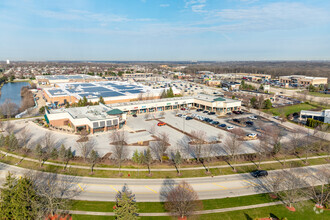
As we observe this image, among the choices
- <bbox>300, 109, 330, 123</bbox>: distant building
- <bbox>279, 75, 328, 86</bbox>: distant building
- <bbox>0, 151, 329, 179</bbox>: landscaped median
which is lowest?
<bbox>0, 151, 329, 179</bbox>: landscaped median

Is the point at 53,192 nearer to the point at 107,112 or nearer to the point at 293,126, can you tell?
the point at 107,112

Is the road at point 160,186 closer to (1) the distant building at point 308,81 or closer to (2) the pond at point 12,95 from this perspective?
(2) the pond at point 12,95

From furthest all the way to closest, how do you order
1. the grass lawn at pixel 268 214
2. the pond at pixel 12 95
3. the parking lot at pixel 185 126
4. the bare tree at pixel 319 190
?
the pond at pixel 12 95 < the parking lot at pixel 185 126 < the bare tree at pixel 319 190 < the grass lawn at pixel 268 214

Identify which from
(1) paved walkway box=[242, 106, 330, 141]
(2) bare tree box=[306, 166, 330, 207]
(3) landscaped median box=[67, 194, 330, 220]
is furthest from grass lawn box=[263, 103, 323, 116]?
(3) landscaped median box=[67, 194, 330, 220]

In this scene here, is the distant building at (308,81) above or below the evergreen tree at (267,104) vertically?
above

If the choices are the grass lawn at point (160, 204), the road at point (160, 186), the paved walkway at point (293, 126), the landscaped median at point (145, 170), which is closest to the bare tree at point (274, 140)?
the landscaped median at point (145, 170)

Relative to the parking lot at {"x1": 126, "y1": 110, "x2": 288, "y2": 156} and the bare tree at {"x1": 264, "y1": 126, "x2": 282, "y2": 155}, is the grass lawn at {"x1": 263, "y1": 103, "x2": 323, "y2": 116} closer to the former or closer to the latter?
the parking lot at {"x1": 126, "y1": 110, "x2": 288, "y2": 156}
